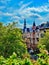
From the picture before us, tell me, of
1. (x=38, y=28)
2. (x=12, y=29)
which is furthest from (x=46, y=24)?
(x=12, y=29)

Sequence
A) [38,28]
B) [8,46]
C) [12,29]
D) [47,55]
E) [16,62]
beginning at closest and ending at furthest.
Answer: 1. [16,62]
2. [47,55]
3. [8,46]
4. [12,29]
5. [38,28]

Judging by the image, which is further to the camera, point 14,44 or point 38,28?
point 38,28

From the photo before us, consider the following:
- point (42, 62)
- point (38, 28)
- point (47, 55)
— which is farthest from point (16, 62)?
point (38, 28)

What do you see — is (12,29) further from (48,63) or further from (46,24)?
(46,24)

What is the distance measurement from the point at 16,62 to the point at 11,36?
Result: 2453 cm

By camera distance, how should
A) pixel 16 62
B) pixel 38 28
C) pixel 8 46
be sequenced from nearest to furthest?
pixel 16 62
pixel 8 46
pixel 38 28

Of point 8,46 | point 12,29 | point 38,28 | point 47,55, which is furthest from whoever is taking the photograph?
point 38,28

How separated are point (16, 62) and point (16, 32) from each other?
25.0m

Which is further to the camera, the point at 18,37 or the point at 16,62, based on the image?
the point at 18,37

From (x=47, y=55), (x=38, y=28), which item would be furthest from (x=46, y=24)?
(x=47, y=55)

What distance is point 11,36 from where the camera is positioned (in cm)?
2933

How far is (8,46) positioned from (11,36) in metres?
1.06

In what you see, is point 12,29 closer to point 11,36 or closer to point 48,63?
point 11,36

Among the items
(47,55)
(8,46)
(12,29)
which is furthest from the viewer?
(12,29)
